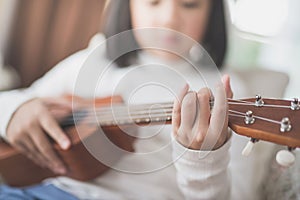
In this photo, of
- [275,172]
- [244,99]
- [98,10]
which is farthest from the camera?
[98,10]

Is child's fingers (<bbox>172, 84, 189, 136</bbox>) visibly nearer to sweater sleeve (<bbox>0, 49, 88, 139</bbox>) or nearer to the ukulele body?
the ukulele body

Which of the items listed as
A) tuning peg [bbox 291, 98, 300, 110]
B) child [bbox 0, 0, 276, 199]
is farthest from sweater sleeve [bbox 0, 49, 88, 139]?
tuning peg [bbox 291, 98, 300, 110]

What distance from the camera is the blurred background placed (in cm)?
70

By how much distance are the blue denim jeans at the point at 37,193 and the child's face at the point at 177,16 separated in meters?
0.29

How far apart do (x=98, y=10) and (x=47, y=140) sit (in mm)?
247

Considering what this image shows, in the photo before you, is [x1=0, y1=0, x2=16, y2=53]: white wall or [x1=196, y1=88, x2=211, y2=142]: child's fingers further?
[x1=0, y1=0, x2=16, y2=53]: white wall

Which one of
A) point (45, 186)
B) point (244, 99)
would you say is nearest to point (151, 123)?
point (244, 99)

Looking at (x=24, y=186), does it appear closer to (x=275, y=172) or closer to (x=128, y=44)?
(x=128, y=44)

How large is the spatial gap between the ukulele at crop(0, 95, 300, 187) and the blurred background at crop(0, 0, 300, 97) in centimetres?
12

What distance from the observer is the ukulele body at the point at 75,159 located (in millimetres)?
708

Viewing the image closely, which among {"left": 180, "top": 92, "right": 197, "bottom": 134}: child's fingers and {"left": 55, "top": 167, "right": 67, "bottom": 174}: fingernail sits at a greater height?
{"left": 180, "top": 92, "right": 197, "bottom": 134}: child's fingers

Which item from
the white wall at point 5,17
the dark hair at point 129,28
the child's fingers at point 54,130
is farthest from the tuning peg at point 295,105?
the white wall at point 5,17

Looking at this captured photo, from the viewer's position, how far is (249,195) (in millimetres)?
690

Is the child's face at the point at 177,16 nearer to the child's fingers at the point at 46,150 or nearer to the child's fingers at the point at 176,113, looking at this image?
the child's fingers at the point at 176,113
